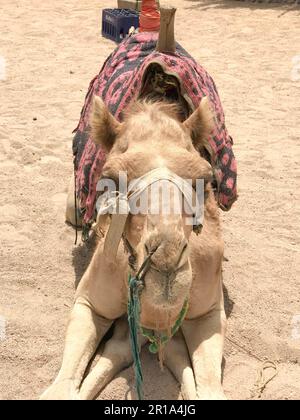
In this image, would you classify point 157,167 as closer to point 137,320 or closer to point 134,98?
point 137,320

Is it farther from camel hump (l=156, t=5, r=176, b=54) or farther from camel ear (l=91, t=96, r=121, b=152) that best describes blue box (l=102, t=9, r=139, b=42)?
camel ear (l=91, t=96, r=121, b=152)

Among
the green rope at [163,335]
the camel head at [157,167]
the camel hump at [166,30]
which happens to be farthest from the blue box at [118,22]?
the green rope at [163,335]

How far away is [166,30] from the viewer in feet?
11.6

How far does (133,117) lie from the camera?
9.23 feet

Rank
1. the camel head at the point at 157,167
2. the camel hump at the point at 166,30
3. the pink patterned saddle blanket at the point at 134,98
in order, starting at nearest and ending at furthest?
the camel head at the point at 157,167 < the pink patterned saddle blanket at the point at 134,98 < the camel hump at the point at 166,30

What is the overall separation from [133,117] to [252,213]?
2.27 meters

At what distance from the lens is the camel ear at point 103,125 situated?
2.77 meters

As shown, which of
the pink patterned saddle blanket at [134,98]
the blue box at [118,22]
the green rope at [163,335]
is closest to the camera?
the green rope at [163,335]

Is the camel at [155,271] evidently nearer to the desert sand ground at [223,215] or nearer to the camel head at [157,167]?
the camel head at [157,167]

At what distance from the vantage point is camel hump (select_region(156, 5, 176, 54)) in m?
3.41

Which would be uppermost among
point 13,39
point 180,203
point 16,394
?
point 180,203

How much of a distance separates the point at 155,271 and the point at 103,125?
3.04 feet

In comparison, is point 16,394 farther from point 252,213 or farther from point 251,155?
point 251,155
